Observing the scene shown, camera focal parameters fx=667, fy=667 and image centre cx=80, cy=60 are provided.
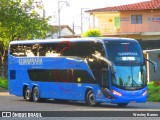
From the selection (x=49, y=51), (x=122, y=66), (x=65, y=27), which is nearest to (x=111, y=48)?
(x=122, y=66)

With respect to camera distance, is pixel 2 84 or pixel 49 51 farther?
pixel 2 84

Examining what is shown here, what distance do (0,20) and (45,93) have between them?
1033 inches

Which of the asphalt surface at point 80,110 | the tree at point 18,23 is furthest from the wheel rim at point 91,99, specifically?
the tree at point 18,23

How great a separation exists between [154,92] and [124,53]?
10.8 metres

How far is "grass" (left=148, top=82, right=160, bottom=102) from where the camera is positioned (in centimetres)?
4022

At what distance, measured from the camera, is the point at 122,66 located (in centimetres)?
3112

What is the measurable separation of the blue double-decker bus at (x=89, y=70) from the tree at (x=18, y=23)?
2480cm

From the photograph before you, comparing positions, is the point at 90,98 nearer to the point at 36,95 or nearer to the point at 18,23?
the point at 36,95

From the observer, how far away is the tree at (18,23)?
60875mm

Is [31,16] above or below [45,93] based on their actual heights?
above

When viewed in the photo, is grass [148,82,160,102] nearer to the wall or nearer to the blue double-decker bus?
the blue double-decker bus

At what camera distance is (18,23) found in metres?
61.0

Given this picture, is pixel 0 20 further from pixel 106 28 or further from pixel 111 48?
pixel 111 48

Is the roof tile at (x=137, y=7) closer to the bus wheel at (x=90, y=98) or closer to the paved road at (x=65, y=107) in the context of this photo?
the paved road at (x=65, y=107)
